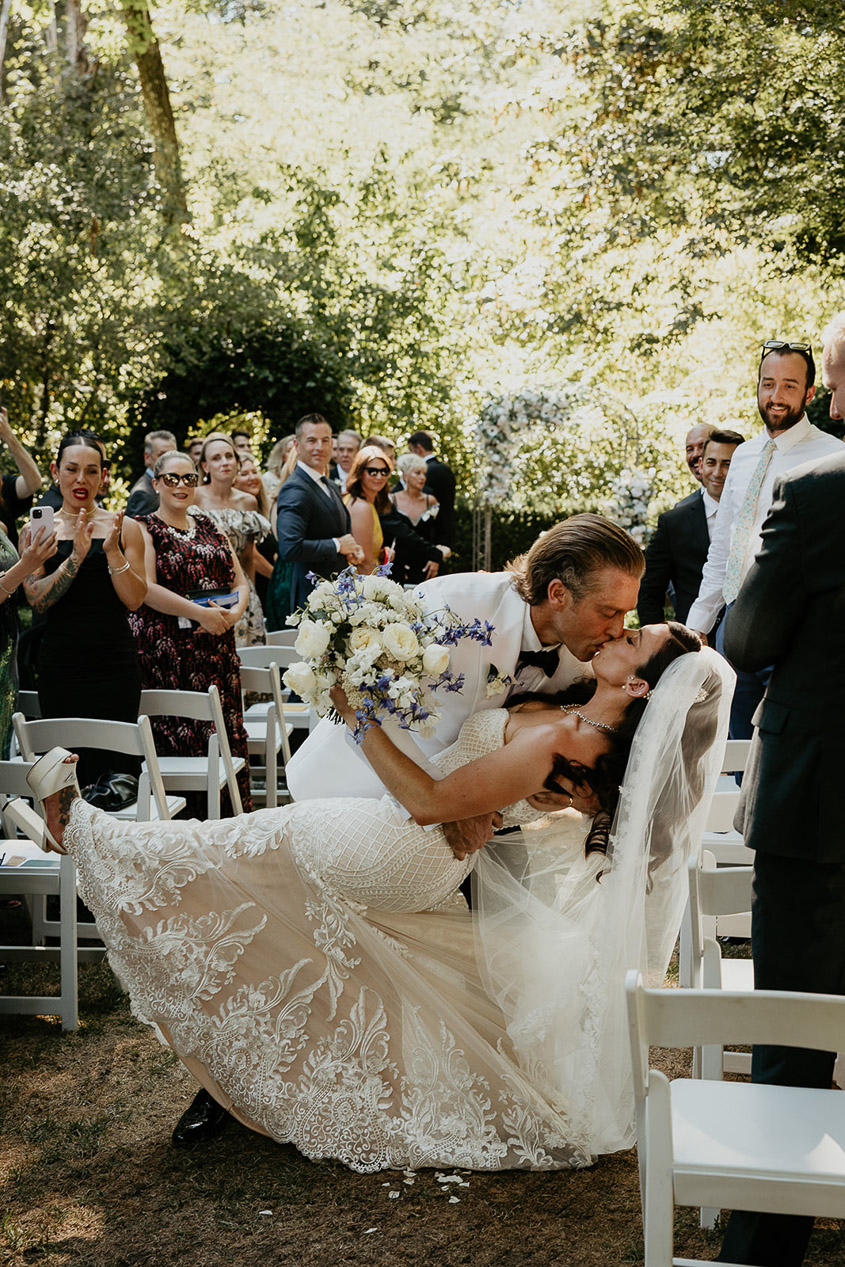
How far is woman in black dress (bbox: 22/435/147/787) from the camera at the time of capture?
5219 millimetres

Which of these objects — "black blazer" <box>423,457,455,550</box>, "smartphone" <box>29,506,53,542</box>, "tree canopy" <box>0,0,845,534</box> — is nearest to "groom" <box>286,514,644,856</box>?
"smartphone" <box>29,506,53,542</box>

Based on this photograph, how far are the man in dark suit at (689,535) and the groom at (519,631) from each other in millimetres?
2914

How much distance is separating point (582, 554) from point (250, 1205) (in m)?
1.80

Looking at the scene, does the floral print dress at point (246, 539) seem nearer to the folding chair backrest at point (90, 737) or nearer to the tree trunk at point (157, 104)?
the folding chair backrest at point (90, 737)

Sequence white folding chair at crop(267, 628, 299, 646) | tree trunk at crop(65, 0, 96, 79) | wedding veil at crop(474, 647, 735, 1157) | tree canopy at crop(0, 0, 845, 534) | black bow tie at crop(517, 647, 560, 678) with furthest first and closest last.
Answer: tree trunk at crop(65, 0, 96, 79) < tree canopy at crop(0, 0, 845, 534) < white folding chair at crop(267, 628, 299, 646) < black bow tie at crop(517, 647, 560, 678) < wedding veil at crop(474, 647, 735, 1157)

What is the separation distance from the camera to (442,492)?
1151 centimetres

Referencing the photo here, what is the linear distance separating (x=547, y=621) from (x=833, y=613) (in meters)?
1.06

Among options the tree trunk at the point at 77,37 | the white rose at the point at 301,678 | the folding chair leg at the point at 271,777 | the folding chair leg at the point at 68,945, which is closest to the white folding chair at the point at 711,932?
the white rose at the point at 301,678

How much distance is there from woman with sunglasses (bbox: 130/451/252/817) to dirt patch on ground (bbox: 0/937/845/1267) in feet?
8.21

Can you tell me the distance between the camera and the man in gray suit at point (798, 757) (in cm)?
227

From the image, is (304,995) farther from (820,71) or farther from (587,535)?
(820,71)

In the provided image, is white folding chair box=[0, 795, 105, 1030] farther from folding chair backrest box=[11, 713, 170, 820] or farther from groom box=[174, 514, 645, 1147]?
groom box=[174, 514, 645, 1147]

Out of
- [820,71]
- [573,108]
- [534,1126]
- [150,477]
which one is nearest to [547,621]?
[534,1126]

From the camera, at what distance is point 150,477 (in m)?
8.56
